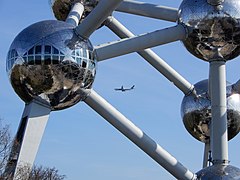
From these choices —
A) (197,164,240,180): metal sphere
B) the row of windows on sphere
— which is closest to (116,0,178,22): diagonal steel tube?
the row of windows on sphere

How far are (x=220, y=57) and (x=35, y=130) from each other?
3.92 meters

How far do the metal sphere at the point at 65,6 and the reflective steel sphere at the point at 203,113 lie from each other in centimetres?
300

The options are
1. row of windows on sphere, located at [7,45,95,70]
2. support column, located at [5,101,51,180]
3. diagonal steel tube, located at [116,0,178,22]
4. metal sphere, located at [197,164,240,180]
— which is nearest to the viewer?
row of windows on sphere, located at [7,45,95,70]

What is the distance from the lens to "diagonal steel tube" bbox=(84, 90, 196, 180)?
12.9 metres

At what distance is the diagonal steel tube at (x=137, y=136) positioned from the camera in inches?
506

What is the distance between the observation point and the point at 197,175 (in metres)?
13.1

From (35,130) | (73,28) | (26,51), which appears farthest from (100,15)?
(35,130)

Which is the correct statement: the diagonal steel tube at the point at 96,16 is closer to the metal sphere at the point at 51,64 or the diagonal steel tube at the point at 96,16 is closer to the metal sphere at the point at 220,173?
the metal sphere at the point at 51,64

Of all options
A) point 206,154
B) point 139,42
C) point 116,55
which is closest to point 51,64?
point 116,55

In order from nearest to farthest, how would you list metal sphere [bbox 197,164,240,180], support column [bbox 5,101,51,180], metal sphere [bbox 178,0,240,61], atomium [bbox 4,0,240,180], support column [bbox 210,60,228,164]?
atomium [bbox 4,0,240,180], support column [bbox 5,101,51,180], metal sphere [bbox 197,164,240,180], metal sphere [bbox 178,0,240,61], support column [bbox 210,60,228,164]

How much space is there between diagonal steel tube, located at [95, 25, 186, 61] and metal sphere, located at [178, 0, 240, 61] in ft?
0.88

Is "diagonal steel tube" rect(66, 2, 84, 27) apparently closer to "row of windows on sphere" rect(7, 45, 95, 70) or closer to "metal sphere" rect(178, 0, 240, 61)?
"row of windows on sphere" rect(7, 45, 95, 70)

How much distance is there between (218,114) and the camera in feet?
43.7

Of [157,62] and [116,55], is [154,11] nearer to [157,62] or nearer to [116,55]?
[157,62]
